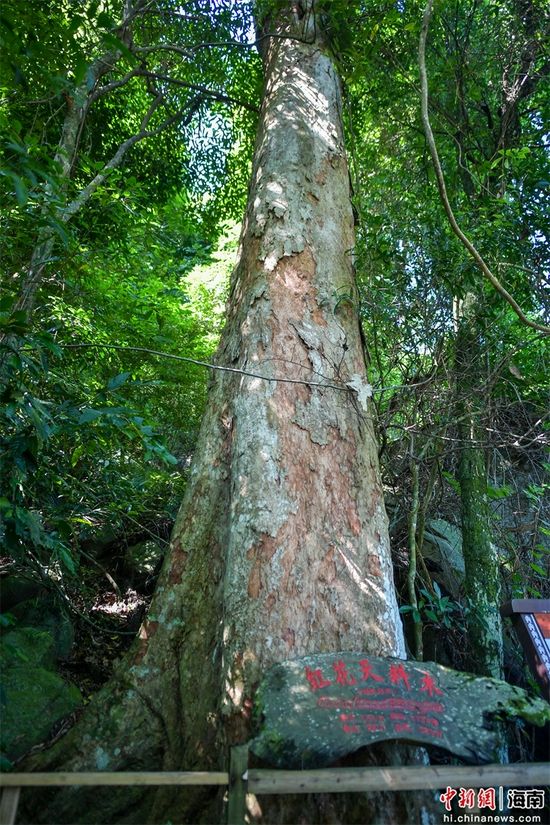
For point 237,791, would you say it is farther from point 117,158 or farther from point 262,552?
point 117,158

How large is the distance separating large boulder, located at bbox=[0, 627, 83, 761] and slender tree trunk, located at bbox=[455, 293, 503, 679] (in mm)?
2837

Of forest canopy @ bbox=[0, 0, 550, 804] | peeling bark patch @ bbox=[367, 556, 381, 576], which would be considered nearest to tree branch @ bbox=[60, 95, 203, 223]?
forest canopy @ bbox=[0, 0, 550, 804]

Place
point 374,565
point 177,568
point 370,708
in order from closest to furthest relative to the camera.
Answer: point 370,708, point 374,565, point 177,568

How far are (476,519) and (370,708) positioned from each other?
9.61 ft

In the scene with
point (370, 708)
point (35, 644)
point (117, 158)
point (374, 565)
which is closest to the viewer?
point (370, 708)

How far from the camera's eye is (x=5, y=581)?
4.63 meters

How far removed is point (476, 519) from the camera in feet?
15.6

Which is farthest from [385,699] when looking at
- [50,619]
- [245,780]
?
[50,619]

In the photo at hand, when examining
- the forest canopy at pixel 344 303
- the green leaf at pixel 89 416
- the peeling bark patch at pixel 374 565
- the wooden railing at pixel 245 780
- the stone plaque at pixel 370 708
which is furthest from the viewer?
the forest canopy at pixel 344 303

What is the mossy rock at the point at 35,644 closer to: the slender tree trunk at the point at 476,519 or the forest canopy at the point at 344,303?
the forest canopy at the point at 344,303

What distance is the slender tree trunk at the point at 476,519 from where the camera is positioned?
4.13 metres

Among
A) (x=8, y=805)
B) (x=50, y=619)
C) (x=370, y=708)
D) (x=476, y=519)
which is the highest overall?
(x=476, y=519)

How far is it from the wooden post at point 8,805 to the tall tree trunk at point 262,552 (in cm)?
78

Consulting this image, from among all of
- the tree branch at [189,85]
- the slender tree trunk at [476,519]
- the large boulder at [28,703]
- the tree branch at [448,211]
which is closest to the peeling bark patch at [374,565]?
the slender tree trunk at [476,519]
